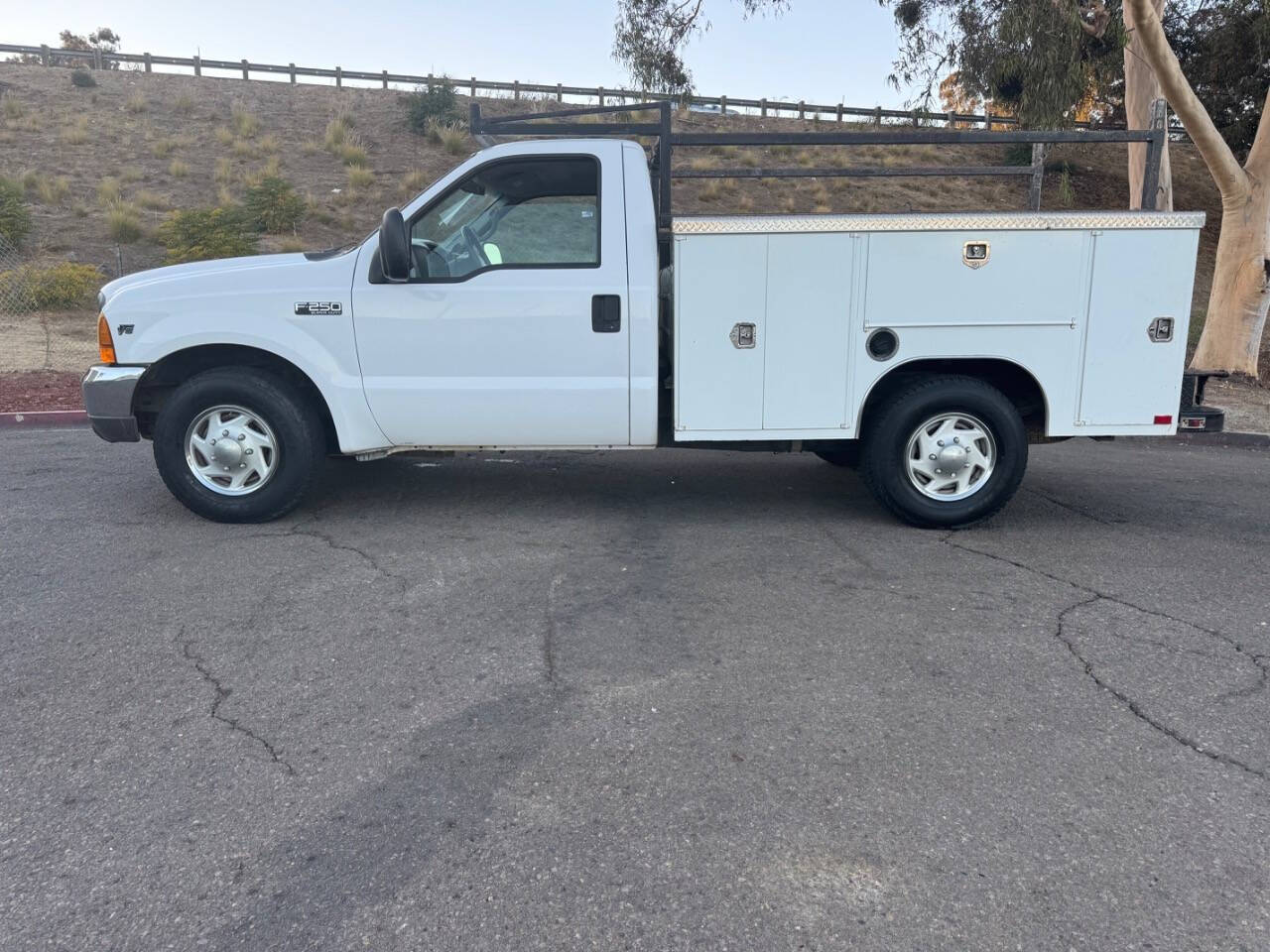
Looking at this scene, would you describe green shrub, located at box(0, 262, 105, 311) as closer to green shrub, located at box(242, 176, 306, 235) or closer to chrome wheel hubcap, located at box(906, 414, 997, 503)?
green shrub, located at box(242, 176, 306, 235)

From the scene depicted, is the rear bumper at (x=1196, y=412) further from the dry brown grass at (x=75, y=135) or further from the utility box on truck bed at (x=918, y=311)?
the dry brown grass at (x=75, y=135)

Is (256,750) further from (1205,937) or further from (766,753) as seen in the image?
(1205,937)

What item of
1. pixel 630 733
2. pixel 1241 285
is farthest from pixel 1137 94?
pixel 630 733

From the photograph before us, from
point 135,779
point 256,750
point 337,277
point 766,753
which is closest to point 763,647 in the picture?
point 766,753

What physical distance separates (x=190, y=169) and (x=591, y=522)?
2547 cm

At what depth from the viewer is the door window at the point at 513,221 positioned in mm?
5957

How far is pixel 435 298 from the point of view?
5.93 m

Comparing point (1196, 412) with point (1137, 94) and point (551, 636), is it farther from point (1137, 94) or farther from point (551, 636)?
point (1137, 94)

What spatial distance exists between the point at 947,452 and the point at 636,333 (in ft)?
6.38

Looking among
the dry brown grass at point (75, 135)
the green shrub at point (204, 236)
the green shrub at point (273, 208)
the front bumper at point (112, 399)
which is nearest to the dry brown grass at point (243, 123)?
the dry brown grass at point (75, 135)

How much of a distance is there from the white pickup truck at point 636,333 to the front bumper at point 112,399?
0.01 meters

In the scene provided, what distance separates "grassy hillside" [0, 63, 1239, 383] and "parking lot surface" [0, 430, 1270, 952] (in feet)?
55.5

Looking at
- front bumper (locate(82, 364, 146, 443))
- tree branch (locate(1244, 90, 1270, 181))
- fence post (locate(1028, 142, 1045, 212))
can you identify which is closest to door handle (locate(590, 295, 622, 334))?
front bumper (locate(82, 364, 146, 443))

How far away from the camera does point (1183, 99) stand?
40.2ft
